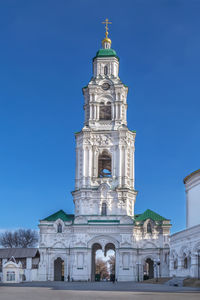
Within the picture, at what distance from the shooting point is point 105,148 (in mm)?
60031

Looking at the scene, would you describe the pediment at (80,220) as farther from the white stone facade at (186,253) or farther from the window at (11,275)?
the white stone facade at (186,253)

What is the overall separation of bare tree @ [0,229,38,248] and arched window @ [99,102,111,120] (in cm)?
3678

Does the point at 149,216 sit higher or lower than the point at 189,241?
higher

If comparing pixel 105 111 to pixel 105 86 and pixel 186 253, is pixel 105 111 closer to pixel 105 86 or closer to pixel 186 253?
pixel 105 86

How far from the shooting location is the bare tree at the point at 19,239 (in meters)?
88.2

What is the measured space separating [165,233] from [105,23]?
30.7 metres

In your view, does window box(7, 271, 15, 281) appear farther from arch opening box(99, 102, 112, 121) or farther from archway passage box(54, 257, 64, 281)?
arch opening box(99, 102, 112, 121)

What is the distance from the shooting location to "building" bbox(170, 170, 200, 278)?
37562 millimetres

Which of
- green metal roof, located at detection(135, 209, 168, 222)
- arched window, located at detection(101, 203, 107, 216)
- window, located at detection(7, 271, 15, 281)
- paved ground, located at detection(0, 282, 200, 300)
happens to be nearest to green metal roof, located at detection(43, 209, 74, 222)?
arched window, located at detection(101, 203, 107, 216)

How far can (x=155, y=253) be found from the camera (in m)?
56.2

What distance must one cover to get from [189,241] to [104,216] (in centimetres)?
1873

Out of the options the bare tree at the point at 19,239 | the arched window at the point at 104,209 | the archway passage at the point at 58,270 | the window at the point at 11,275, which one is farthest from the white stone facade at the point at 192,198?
the bare tree at the point at 19,239

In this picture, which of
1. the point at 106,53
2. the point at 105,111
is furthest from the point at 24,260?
the point at 106,53

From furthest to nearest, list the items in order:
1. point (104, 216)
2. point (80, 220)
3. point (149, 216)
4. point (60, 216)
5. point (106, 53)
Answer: point (106, 53)
point (149, 216)
point (60, 216)
point (104, 216)
point (80, 220)
